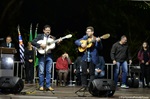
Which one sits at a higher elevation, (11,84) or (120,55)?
(120,55)

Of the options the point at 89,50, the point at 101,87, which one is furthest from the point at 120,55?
the point at 101,87

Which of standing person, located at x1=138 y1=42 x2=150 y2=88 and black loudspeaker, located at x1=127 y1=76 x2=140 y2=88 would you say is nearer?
black loudspeaker, located at x1=127 y1=76 x2=140 y2=88

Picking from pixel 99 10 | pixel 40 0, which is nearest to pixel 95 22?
pixel 99 10

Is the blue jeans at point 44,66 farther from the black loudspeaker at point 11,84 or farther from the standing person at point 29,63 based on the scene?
the standing person at point 29,63

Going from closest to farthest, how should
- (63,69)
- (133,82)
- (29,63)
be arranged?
(133,82)
(63,69)
(29,63)

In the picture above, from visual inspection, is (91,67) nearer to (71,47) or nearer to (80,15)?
(71,47)

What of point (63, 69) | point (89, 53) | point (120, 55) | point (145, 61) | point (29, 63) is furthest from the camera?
point (29, 63)

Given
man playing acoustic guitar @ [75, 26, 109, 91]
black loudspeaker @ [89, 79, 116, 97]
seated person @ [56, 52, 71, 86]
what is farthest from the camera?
seated person @ [56, 52, 71, 86]

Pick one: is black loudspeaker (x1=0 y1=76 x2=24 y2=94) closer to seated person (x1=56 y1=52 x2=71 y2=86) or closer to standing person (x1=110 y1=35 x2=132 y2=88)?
standing person (x1=110 y1=35 x2=132 y2=88)

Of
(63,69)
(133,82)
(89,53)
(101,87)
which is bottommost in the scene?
(133,82)

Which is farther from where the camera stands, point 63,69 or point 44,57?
point 63,69

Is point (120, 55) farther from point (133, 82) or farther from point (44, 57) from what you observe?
point (44, 57)

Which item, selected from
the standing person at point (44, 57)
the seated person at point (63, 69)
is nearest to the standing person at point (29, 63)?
the seated person at point (63, 69)

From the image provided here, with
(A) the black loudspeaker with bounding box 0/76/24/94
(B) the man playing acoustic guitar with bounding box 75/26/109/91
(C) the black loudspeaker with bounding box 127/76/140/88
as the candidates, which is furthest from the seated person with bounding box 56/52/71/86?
(A) the black loudspeaker with bounding box 0/76/24/94
